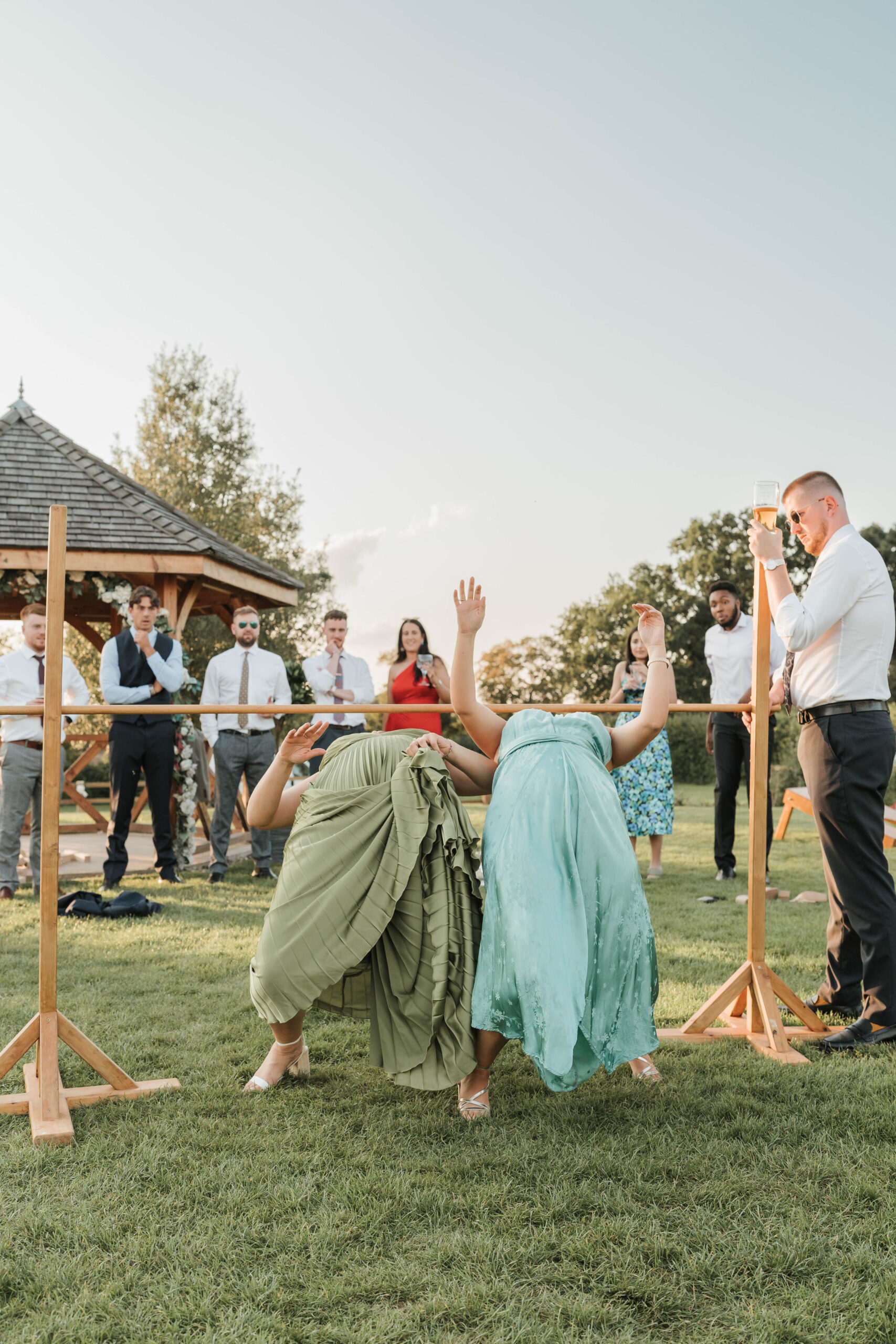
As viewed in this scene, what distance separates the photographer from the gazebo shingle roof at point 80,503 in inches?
352

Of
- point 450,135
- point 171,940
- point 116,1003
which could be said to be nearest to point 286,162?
point 450,135

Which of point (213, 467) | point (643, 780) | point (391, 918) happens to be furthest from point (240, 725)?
point (213, 467)

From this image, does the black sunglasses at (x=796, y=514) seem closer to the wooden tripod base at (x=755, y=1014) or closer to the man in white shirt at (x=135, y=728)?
the wooden tripod base at (x=755, y=1014)

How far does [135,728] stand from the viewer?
297 inches

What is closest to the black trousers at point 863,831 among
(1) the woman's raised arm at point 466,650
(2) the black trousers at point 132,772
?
(1) the woman's raised arm at point 466,650

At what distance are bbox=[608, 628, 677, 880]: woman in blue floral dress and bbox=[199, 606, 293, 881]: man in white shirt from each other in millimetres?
3157

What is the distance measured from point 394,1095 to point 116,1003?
1848 mm

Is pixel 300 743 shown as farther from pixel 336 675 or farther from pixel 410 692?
pixel 336 675

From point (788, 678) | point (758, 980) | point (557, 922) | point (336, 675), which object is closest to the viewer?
point (557, 922)

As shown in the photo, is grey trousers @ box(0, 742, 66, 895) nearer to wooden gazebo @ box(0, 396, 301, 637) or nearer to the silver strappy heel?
wooden gazebo @ box(0, 396, 301, 637)

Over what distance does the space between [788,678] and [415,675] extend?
3.77 metres

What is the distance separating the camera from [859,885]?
3521 mm

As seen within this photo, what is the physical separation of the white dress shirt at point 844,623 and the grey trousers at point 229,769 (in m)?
5.40

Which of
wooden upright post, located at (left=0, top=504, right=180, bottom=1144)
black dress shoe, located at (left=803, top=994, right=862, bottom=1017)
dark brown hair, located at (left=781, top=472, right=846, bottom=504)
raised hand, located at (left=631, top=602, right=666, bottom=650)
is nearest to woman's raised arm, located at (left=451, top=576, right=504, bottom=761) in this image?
raised hand, located at (left=631, top=602, right=666, bottom=650)
